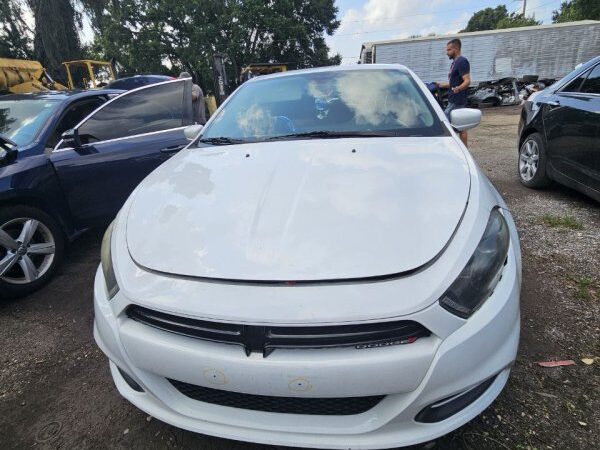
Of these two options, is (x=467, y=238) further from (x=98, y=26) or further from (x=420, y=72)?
(x=98, y=26)

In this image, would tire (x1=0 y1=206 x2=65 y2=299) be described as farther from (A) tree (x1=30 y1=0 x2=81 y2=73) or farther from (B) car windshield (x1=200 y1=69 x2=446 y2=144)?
(A) tree (x1=30 y1=0 x2=81 y2=73)

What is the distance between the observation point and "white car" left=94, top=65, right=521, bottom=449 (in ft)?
3.86

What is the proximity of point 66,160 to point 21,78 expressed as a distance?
43.1 feet

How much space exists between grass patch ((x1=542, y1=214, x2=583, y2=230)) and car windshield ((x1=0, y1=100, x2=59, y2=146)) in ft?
15.0

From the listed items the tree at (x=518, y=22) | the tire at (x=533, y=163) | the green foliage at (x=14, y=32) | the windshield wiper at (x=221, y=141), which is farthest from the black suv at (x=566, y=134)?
the tree at (x=518, y=22)

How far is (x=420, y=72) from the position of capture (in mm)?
20250

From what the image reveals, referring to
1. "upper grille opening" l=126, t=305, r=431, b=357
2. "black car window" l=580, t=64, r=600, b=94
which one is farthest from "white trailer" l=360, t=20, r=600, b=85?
"upper grille opening" l=126, t=305, r=431, b=357

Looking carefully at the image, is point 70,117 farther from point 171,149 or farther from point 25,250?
point 25,250

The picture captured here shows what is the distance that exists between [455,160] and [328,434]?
131 cm

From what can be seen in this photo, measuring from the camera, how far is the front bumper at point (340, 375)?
1.16 meters

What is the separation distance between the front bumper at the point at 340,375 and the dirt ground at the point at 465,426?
336mm

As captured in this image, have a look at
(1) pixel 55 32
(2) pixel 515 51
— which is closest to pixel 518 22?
(2) pixel 515 51

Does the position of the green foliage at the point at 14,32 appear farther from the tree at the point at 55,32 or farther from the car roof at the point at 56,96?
the car roof at the point at 56,96

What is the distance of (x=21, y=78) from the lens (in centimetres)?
1298
